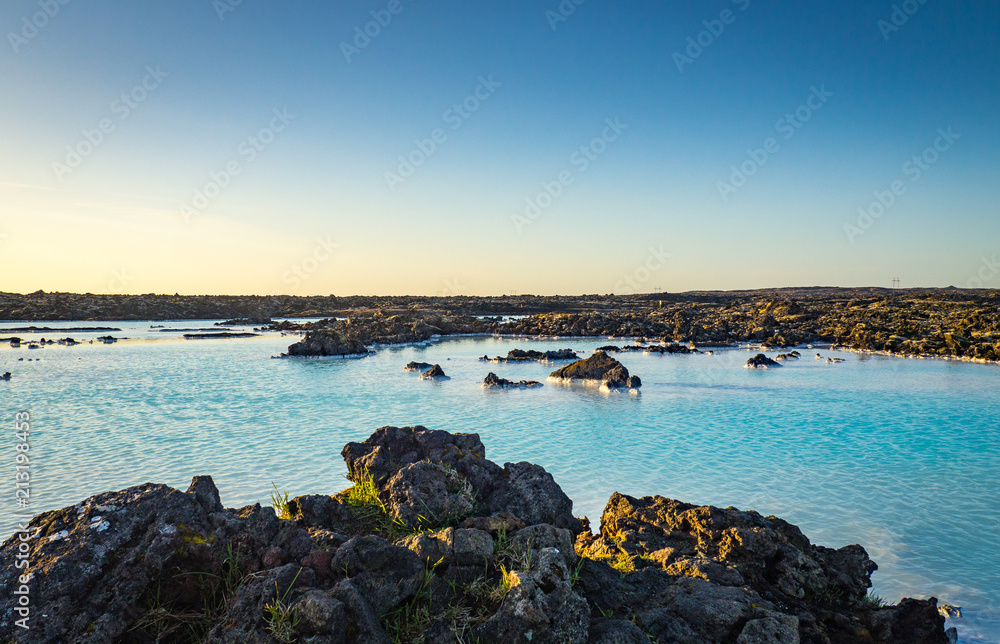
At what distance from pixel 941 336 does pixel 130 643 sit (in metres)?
42.2

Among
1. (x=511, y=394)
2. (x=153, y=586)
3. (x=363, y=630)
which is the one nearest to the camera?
(x=363, y=630)

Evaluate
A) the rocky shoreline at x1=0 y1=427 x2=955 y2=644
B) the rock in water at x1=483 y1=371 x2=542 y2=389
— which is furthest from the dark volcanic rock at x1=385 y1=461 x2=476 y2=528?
the rock in water at x1=483 y1=371 x2=542 y2=389

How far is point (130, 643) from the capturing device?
3.31 meters

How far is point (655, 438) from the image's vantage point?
13.9m

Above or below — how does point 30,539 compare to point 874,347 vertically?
above

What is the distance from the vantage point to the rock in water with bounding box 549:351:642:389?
2153cm

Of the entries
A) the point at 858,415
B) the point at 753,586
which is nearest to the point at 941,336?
the point at 858,415

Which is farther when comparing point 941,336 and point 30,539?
point 941,336

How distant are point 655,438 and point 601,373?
8.73m

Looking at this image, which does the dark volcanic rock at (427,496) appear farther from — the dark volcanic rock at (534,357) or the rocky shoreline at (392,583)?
the dark volcanic rock at (534,357)

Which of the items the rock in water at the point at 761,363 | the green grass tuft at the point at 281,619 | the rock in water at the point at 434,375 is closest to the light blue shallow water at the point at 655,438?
the rock in water at the point at 434,375

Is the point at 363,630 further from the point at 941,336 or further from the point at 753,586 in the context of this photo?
the point at 941,336

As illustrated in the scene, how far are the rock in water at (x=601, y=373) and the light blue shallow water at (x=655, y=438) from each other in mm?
1078

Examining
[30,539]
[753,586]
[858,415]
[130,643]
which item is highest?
[30,539]
